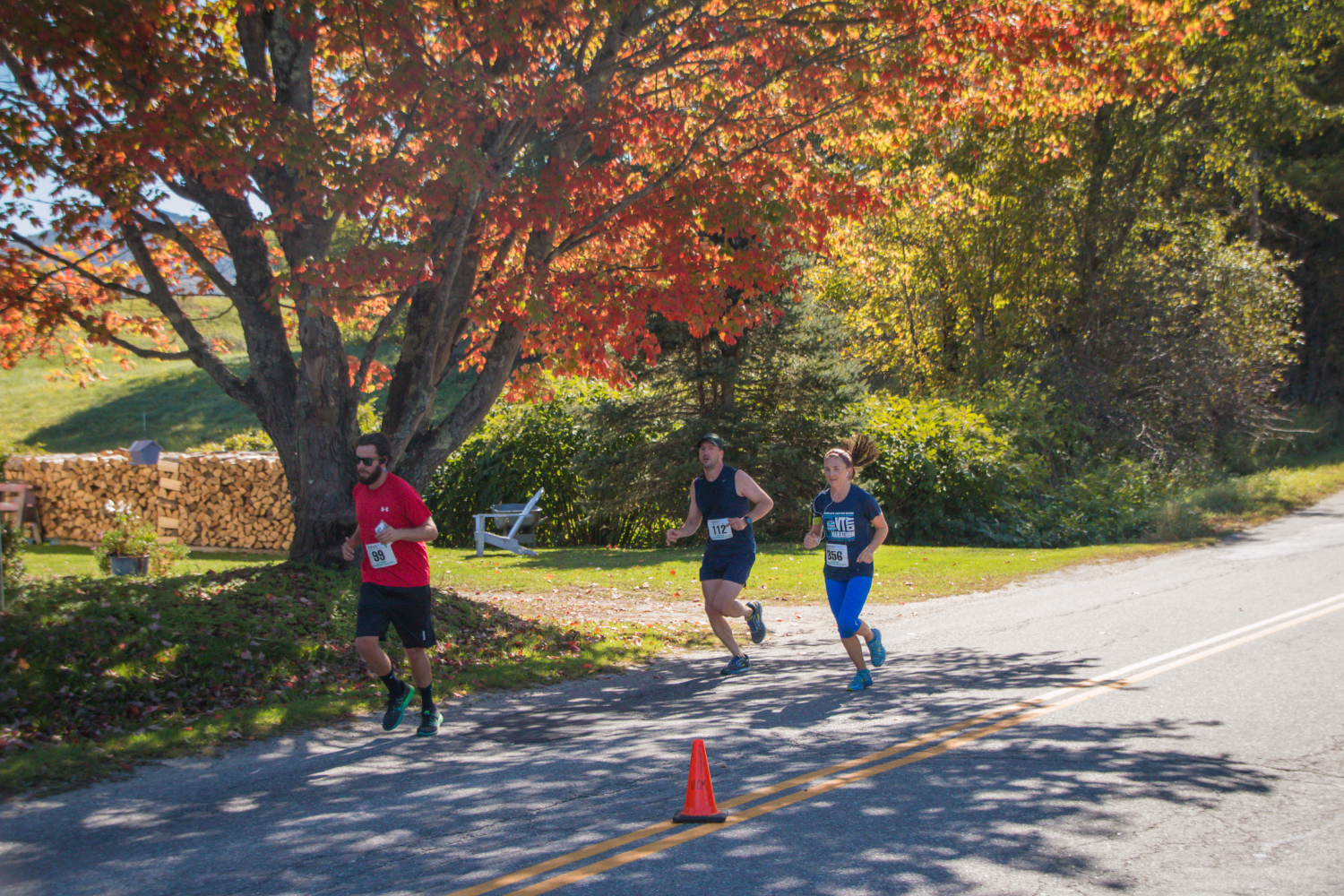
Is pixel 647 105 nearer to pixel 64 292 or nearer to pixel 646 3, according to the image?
pixel 646 3

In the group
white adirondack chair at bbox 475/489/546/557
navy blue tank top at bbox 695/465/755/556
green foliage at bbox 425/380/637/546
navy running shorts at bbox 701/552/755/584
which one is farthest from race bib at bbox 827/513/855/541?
green foliage at bbox 425/380/637/546

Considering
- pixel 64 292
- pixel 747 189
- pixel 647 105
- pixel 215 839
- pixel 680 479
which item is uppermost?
pixel 647 105

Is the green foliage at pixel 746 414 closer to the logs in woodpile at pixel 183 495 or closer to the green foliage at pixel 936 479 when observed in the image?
the green foliage at pixel 936 479

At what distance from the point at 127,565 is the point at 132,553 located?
26cm

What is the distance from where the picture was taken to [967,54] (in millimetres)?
11203

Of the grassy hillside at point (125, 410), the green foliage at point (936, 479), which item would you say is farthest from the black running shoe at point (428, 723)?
the grassy hillside at point (125, 410)

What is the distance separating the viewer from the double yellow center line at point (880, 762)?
4391mm

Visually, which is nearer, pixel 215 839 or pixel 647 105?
pixel 215 839

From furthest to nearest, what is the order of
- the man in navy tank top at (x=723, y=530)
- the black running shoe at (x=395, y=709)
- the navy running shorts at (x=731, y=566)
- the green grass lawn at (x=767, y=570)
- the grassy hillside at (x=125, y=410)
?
the grassy hillside at (x=125, y=410)
the green grass lawn at (x=767, y=570)
the navy running shorts at (x=731, y=566)
the man in navy tank top at (x=723, y=530)
the black running shoe at (x=395, y=709)

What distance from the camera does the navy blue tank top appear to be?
8805 millimetres

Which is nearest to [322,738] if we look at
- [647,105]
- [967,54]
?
[647,105]

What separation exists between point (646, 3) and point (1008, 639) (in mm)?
7619

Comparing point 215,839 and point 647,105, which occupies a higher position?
point 647,105

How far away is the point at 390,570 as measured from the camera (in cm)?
686
